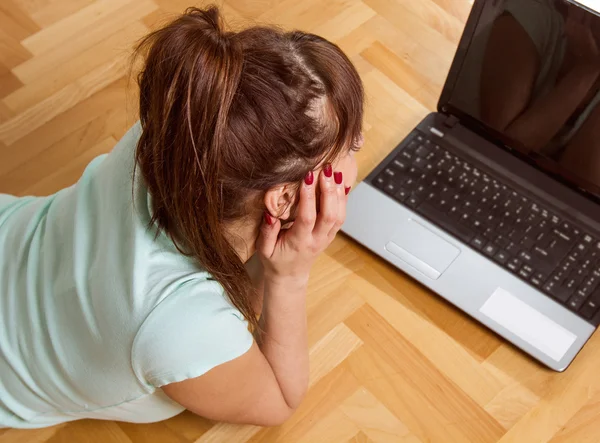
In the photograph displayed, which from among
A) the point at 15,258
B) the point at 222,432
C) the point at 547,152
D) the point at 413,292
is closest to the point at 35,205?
the point at 15,258

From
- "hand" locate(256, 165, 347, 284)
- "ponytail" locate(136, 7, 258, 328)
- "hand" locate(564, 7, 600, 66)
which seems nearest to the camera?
"ponytail" locate(136, 7, 258, 328)

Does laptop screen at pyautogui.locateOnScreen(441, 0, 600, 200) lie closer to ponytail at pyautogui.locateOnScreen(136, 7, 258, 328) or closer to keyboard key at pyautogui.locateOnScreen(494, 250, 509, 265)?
keyboard key at pyautogui.locateOnScreen(494, 250, 509, 265)

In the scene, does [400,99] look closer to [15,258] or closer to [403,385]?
[403,385]

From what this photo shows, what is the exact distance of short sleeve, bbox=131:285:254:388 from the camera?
61 cm

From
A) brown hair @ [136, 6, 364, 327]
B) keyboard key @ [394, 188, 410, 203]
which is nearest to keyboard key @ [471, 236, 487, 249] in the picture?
keyboard key @ [394, 188, 410, 203]

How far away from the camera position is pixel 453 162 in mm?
956

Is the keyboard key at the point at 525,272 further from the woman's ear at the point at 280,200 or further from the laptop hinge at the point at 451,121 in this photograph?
the woman's ear at the point at 280,200

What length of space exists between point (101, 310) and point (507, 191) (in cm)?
56

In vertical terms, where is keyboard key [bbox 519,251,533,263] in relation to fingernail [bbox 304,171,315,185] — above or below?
below

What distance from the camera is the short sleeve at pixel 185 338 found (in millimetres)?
614

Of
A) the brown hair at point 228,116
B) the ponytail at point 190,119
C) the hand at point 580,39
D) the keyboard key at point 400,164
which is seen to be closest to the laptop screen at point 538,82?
the hand at point 580,39

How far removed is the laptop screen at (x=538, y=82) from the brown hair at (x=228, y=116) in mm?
297

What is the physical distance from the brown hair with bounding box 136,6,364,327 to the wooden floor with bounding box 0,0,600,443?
1.04 ft

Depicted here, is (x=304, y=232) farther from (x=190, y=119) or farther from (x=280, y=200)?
(x=190, y=119)
